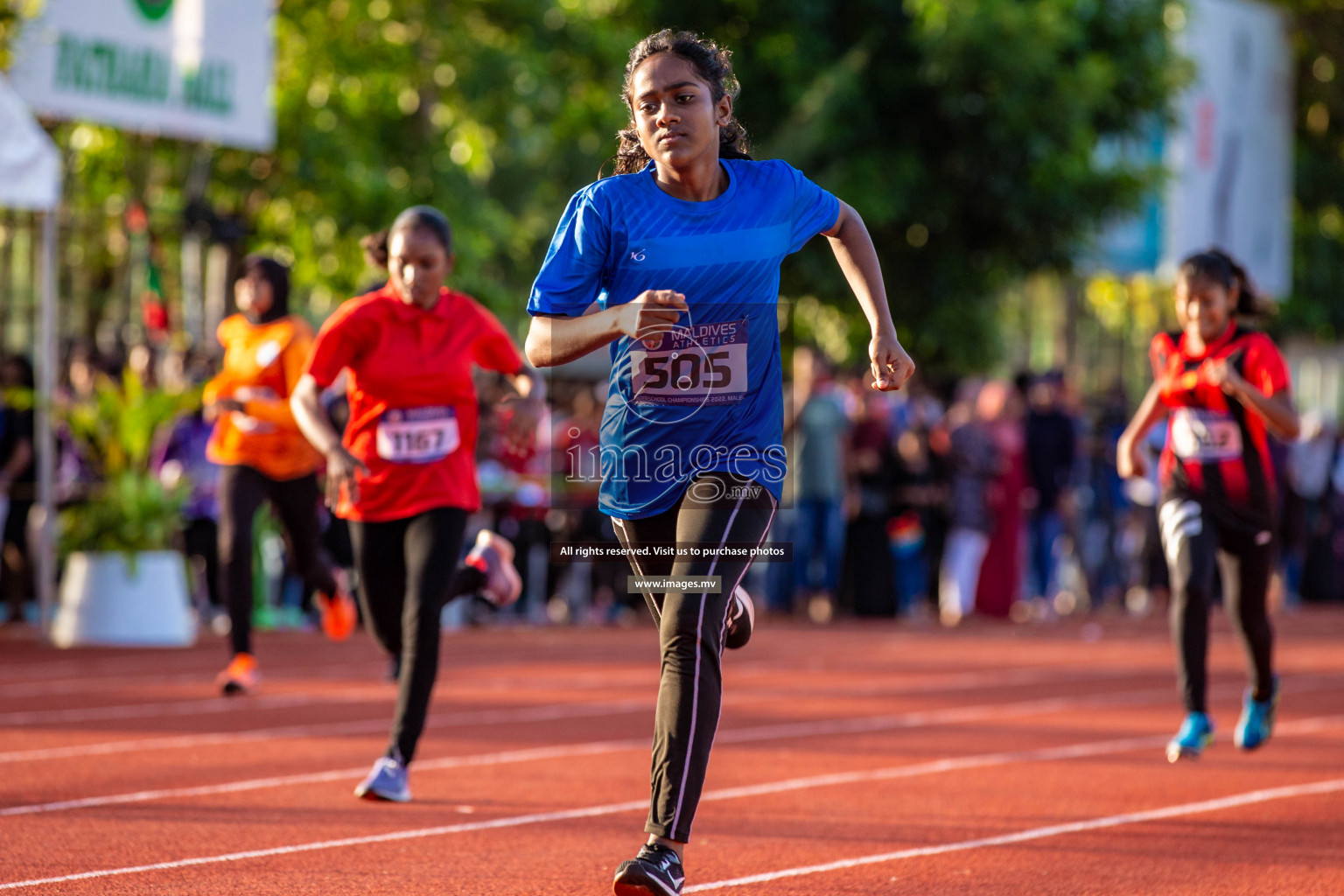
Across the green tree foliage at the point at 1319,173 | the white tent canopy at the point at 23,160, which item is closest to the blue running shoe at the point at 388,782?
the white tent canopy at the point at 23,160

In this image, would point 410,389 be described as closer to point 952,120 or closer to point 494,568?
point 494,568

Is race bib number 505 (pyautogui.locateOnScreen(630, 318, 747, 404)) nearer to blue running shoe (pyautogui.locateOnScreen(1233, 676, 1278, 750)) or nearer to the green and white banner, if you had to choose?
blue running shoe (pyautogui.locateOnScreen(1233, 676, 1278, 750))

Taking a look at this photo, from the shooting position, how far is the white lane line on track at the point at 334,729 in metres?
8.48

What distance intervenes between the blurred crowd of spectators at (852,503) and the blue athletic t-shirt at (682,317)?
10068 mm

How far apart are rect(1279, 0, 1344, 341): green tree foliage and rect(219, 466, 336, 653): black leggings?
26.5 metres

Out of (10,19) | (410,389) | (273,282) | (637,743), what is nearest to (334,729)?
(637,743)

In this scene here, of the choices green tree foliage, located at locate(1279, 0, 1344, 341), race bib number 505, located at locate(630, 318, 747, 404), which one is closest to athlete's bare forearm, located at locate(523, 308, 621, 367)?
race bib number 505, located at locate(630, 318, 747, 404)

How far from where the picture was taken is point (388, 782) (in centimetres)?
691

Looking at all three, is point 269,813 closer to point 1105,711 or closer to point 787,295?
point 1105,711

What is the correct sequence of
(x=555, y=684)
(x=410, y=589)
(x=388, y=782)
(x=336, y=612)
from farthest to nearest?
(x=555, y=684), (x=336, y=612), (x=410, y=589), (x=388, y=782)

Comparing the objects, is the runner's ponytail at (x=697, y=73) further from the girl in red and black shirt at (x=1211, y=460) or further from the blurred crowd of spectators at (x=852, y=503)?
the blurred crowd of spectators at (x=852, y=503)

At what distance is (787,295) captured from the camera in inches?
968

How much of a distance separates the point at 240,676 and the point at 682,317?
5.93 metres

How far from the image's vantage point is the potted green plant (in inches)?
549
